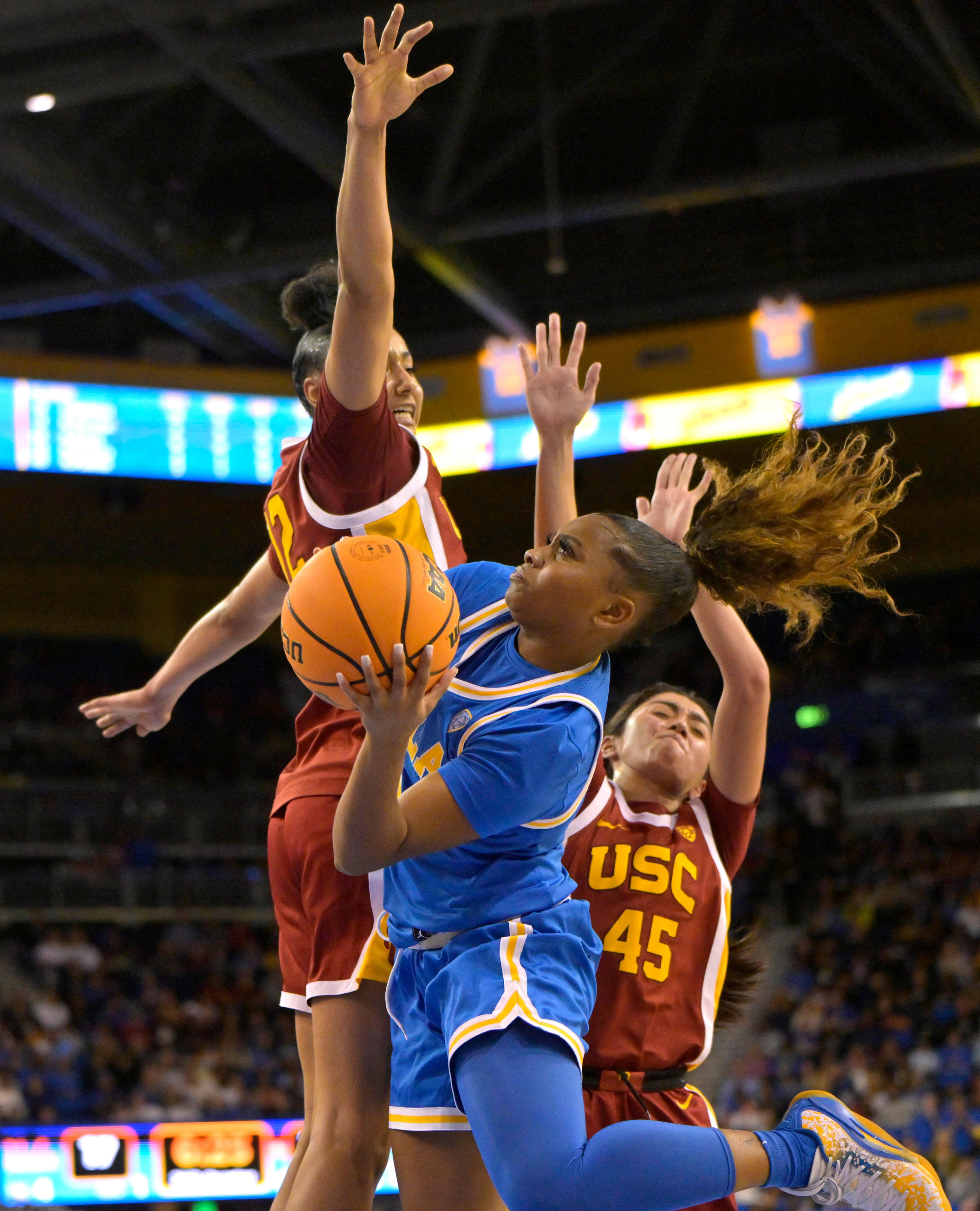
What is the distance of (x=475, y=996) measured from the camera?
2580mm

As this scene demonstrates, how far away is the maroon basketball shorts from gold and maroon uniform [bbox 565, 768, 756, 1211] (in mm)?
669

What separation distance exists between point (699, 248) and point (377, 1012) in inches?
544

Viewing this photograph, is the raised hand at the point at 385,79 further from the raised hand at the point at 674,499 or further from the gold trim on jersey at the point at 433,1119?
the gold trim on jersey at the point at 433,1119

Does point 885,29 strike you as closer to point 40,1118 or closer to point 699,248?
point 699,248

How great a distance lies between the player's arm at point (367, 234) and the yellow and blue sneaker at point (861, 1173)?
1684mm

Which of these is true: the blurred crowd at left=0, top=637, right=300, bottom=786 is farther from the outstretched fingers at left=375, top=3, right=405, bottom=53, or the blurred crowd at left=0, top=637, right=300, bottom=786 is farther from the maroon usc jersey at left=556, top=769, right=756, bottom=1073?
the outstretched fingers at left=375, top=3, right=405, bottom=53

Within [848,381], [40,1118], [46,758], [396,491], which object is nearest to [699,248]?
[848,381]

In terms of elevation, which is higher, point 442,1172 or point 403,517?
point 403,517

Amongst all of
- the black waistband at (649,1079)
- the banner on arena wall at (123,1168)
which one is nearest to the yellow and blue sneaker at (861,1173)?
the black waistband at (649,1079)

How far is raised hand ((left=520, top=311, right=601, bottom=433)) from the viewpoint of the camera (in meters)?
3.37

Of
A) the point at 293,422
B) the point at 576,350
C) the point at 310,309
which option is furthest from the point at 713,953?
the point at 293,422

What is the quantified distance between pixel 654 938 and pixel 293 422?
38.1ft

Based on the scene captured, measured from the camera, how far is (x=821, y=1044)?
12.3m

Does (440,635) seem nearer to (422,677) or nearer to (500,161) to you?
(422,677)
